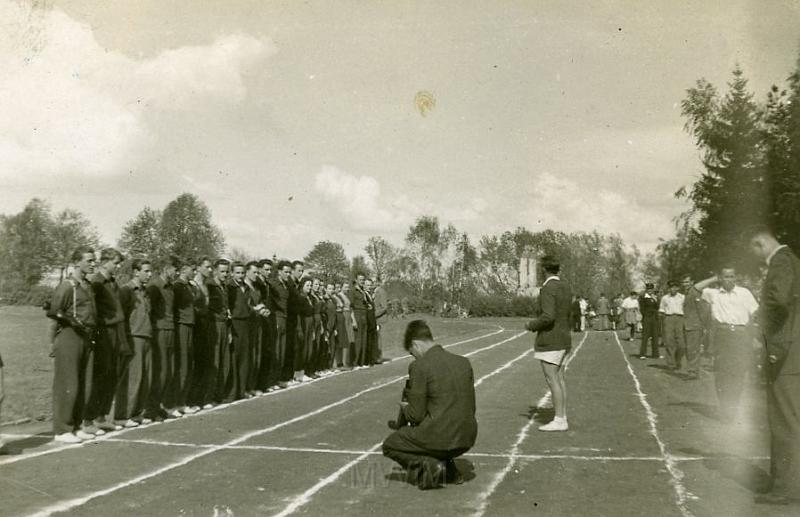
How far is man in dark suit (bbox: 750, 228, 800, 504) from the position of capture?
21.0 feet

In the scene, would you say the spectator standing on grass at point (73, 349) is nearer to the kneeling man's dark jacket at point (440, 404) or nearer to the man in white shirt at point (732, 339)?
the kneeling man's dark jacket at point (440, 404)

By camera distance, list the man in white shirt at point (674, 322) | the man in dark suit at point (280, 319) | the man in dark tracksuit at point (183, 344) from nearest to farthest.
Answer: the man in dark tracksuit at point (183, 344), the man in dark suit at point (280, 319), the man in white shirt at point (674, 322)

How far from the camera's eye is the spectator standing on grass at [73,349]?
9.04m

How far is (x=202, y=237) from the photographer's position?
70.5 metres

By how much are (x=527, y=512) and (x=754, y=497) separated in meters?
1.95

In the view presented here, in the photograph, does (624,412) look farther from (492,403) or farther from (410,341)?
(410,341)

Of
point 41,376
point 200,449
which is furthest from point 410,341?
point 41,376

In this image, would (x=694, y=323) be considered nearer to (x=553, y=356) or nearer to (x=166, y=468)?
(x=553, y=356)

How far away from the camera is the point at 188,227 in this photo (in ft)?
236

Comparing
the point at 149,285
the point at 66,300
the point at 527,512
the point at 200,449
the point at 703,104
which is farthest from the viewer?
the point at 703,104

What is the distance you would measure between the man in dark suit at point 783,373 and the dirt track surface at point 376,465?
12.3 inches

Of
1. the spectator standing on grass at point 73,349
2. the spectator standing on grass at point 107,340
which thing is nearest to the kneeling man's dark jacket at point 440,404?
the spectator standing on grass at point 73,349

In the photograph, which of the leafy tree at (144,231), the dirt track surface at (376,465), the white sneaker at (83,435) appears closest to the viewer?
the dirt track surface at (376,465)

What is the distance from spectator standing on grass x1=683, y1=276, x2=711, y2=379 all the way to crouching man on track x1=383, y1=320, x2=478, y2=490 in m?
10.6
